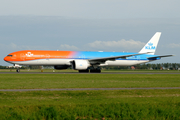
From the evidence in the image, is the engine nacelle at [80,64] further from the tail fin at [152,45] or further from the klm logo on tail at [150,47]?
the klm logo on tail at [150,47]

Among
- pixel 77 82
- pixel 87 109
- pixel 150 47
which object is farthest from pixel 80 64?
pixel 87 109

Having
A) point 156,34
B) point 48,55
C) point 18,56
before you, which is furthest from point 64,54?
point 156,34

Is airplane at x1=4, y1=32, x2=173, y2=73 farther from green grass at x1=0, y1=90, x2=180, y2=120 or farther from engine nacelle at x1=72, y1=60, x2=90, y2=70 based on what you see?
green grass at x1=0, y1=90, x2=180, y2=120

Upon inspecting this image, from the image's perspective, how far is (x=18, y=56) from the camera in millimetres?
48281

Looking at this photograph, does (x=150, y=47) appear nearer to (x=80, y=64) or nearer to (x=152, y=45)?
(x=152, y=45)

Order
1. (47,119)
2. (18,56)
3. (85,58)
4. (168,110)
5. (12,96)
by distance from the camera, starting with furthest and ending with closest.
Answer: (85,58) < (18,56) < (12,96) < (168,110) < (47,119)

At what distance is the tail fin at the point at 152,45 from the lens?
63.3 m

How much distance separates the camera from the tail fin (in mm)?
63309

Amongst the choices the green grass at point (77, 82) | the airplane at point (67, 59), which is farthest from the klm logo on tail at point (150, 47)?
the green grass at point (77, 82)

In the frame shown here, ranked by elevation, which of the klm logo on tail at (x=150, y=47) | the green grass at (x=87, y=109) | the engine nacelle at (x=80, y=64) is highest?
the klm logo on tail at (x=150, y=47)

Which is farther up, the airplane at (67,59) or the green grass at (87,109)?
the airplane at (67,59)

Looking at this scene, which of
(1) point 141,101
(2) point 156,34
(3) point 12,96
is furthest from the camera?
(2) point 156,34

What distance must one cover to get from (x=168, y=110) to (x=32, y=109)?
7504mm

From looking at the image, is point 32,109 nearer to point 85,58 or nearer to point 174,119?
point 174,119
